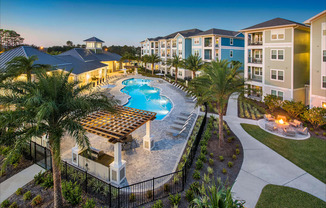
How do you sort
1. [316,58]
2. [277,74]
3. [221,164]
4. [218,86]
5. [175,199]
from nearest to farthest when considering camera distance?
[175,199]
[221,164]
[218,86]
[316,58]
[277,74]

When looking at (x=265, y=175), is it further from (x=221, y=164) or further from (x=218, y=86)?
(x=218, y=86)

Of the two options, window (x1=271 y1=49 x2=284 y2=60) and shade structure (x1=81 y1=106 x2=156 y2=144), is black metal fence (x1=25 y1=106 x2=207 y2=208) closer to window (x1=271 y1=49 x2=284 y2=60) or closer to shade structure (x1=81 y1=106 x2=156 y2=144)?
shade structure (x1=81 y1=106 x2=156 y2=144)

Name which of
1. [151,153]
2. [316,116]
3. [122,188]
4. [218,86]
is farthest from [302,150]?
[122,188]

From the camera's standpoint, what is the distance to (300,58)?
23625 mm

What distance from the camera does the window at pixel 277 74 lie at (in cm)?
2436

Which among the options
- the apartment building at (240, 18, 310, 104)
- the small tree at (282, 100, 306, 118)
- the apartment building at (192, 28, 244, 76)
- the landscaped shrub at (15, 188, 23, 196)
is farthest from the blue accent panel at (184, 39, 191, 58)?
the landscaped shrub at (15, 188, 23, 196)

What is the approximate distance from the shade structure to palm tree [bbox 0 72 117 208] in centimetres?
170

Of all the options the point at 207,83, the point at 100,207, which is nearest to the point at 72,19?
the point at 207,83

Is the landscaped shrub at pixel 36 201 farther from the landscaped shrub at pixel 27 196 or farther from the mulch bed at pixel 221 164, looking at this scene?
the mulch bed at pixel 221 164

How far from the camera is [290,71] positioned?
2330 centimetres

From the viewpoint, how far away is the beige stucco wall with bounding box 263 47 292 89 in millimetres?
23422

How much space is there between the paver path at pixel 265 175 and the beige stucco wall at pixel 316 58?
11353 mm

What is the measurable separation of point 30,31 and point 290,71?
2729 inches

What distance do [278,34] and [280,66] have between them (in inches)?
157
